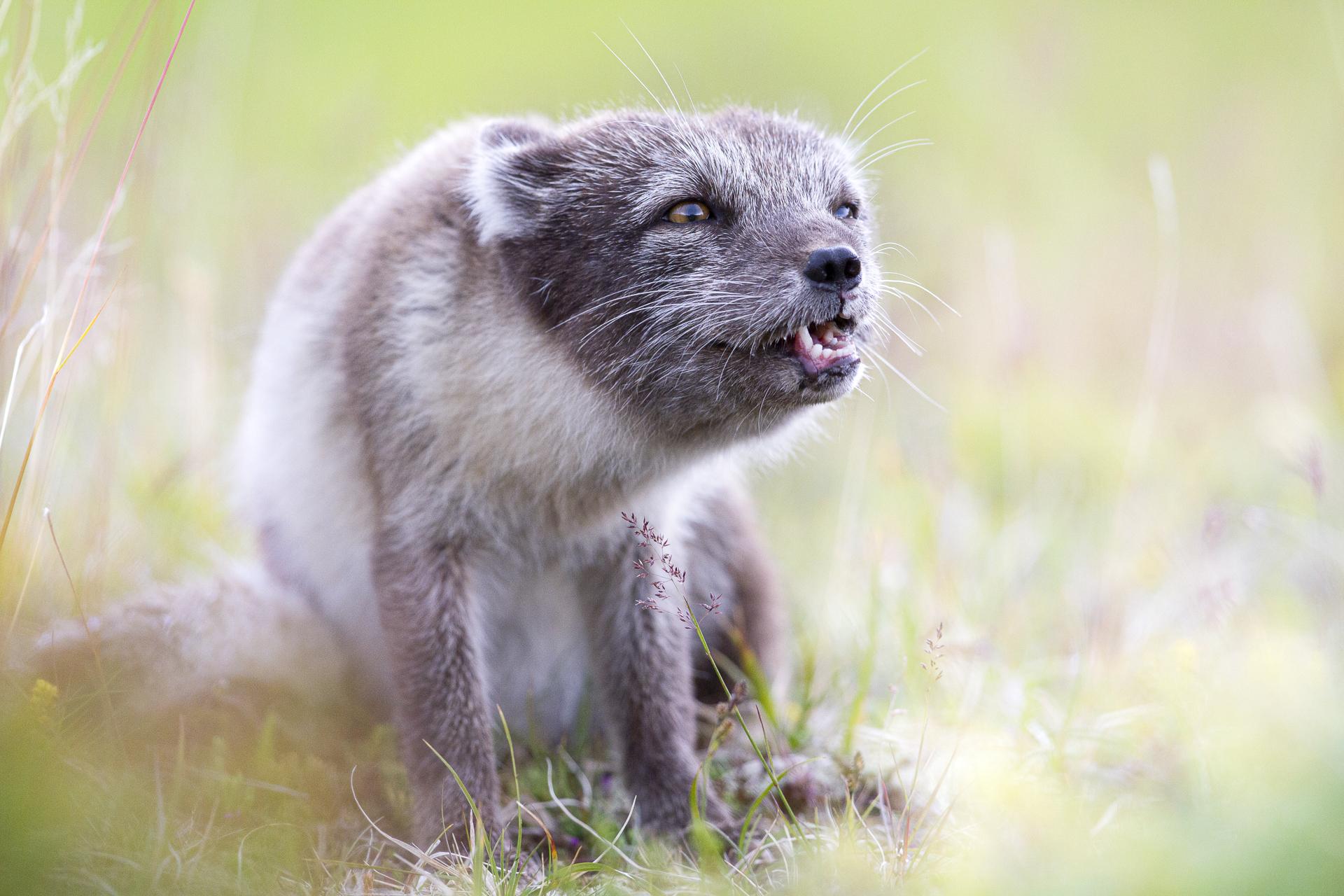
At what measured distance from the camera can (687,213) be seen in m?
3.75

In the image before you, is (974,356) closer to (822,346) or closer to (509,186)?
(822,346)

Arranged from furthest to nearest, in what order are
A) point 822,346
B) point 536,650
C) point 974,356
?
1. point 974,356
2. point 536,650
3. point 822,346

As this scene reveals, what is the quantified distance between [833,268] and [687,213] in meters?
0.59

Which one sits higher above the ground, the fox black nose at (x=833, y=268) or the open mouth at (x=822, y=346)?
the fox black nose at (x=833, y=268)

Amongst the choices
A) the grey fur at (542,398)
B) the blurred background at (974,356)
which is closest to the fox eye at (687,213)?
the grey fur at (542,398)

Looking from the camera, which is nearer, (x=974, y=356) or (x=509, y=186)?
(x=509, y=186)

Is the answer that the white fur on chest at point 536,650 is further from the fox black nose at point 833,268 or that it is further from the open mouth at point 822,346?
the fox black nose at point 833,268

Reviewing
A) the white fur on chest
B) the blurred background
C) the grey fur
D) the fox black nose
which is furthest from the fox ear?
the white fur on chest

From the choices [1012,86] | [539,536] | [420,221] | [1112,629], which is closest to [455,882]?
[539,536]

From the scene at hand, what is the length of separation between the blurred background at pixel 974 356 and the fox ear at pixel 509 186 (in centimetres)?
82

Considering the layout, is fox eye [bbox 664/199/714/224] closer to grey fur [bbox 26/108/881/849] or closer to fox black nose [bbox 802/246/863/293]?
grey fur [bbox 26/108/881/849]

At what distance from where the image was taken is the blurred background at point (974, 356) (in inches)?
145

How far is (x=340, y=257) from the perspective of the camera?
4.61 metres

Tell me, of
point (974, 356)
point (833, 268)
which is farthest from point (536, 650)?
point (974, 356)
